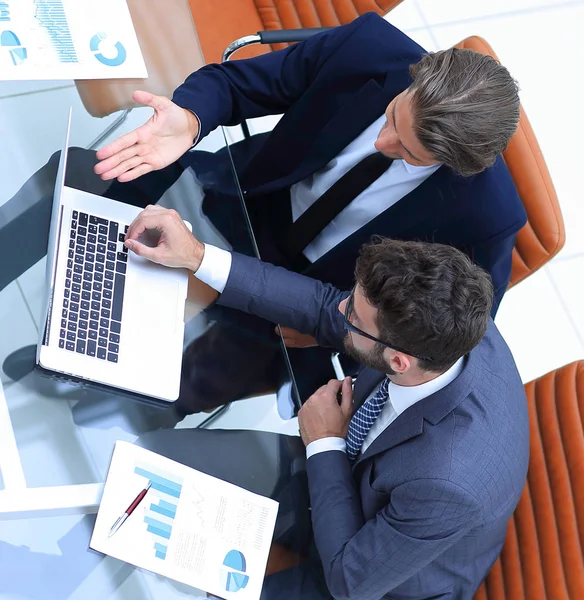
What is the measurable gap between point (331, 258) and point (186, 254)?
0.40 m

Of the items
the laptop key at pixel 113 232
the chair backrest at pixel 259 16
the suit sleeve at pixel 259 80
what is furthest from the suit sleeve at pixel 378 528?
the chair backrest at pixel 259 16

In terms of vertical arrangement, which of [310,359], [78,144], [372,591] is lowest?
[372,591]

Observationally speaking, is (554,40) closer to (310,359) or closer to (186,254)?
(310,359)

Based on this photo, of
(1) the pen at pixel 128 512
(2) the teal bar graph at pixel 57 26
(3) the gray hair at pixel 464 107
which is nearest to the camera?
(1) the pen at pixel 128 512

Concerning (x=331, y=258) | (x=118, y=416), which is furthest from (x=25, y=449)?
(x=331, y=258)

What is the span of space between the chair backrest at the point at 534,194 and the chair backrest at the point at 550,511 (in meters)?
0.27

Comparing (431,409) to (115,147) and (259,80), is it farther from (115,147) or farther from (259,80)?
(259,80)

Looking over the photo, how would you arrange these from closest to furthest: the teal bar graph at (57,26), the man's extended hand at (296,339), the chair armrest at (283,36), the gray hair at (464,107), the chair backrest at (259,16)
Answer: the gray hair at (464,107) → the teal bar graph at (57,26) → the man's extended hand at (296,339) → the chair armrest at (283,36) → the chair backrest at (259,16)

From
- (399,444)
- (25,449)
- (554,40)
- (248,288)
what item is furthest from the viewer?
(554,40)

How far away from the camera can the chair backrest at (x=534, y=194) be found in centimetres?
156

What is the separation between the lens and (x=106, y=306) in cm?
132

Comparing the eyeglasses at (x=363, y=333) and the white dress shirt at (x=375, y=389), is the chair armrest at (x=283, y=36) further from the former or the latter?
the eyeglasses at (x=363, y=333)

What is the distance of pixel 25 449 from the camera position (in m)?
1.23

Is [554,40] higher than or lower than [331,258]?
lower
